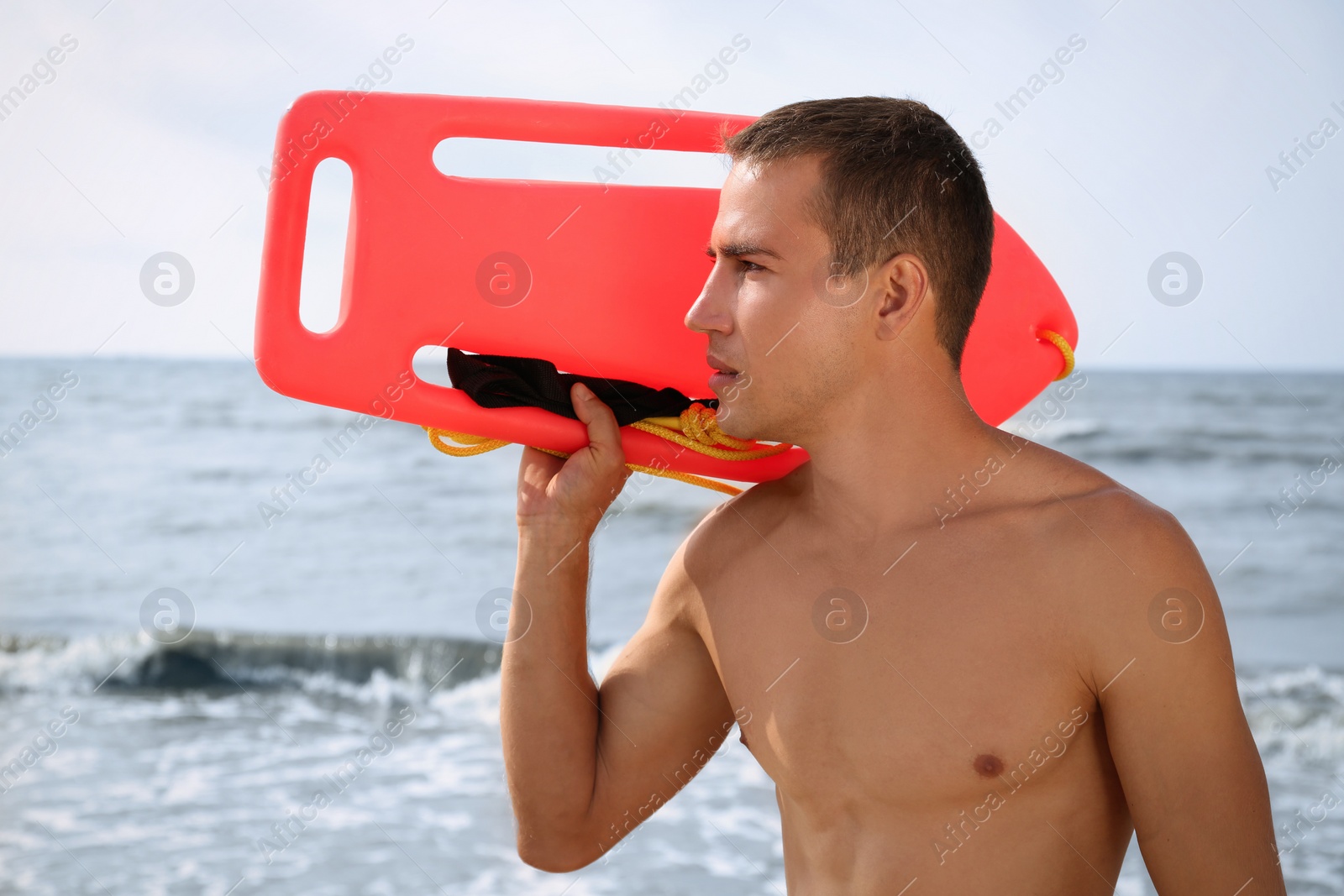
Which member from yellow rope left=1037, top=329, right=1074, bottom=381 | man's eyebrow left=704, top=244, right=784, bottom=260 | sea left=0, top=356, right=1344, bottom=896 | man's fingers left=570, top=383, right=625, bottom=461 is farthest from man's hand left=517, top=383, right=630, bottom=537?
sea left=0, top=356, right=1344, bottom=896

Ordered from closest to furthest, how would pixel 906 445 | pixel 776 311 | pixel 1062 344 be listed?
pixel 776 311 → pixel 906 445 → pixel 1062 344

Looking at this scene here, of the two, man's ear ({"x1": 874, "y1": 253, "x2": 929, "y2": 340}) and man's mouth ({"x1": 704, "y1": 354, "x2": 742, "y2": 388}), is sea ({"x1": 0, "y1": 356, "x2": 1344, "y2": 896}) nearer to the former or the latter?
man's mouth ({"x1": 704, "y1": 354, "x2": 742, "y2": 388})

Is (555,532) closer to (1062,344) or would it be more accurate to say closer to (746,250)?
(746,250)

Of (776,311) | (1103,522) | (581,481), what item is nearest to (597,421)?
(581,481)

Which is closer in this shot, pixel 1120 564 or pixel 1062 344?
pixel 1120 564

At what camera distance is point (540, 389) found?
6.21 feet

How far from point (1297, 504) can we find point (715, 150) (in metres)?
12.5

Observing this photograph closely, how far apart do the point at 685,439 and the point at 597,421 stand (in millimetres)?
161

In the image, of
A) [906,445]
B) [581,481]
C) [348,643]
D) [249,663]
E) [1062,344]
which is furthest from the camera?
[348,643]

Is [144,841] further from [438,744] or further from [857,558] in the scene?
[857,558]

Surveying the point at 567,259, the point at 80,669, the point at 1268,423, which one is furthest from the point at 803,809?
the point at 1268,423

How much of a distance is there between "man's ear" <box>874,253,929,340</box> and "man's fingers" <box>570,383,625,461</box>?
49 centimetres

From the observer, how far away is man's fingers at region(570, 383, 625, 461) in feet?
6.11

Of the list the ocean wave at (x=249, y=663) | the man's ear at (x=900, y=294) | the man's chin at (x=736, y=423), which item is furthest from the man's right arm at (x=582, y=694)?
the ocean wave at (x=249, y=663)
